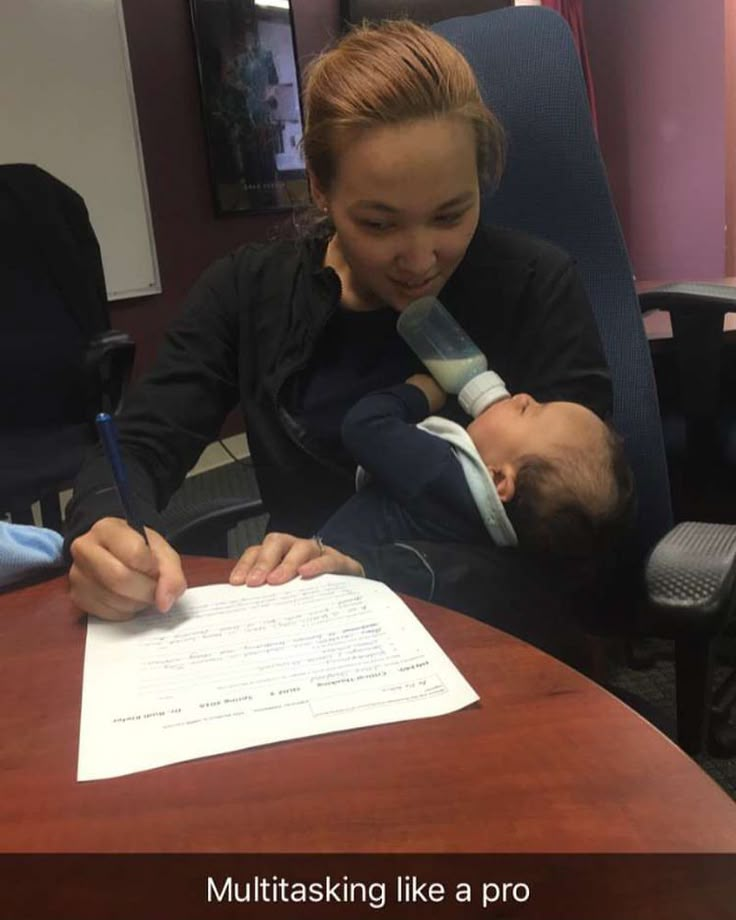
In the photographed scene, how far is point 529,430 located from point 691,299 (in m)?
0.58

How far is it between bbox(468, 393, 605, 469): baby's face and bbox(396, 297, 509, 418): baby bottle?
0.8 inches

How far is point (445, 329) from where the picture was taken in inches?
40.5

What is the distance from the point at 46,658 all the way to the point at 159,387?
0.50m

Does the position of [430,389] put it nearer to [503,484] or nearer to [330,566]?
[503,484]

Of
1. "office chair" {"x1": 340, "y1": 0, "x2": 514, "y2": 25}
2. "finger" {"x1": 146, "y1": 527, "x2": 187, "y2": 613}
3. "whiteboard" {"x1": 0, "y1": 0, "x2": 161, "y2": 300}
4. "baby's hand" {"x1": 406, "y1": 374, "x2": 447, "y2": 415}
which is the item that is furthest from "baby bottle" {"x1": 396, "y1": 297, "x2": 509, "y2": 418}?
"office chair" {"x1": 340, "y1": 0, "x2": 514, "y2": 25}

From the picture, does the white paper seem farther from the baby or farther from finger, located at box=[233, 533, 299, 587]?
the baby

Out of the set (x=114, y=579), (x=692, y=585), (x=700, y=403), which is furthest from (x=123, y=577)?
(x=700, y=403)

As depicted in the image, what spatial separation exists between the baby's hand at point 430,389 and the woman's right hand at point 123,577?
17.7 inches

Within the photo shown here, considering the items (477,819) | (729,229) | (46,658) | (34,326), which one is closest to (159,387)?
(46,658)

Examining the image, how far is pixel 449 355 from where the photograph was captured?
102 centimetres

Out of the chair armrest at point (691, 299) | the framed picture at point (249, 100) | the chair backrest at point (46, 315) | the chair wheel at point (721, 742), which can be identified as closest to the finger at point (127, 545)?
the chair wheel at point (721, 742)

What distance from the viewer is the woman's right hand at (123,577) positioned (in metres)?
0.65

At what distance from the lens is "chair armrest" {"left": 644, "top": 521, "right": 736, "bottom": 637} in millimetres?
709
